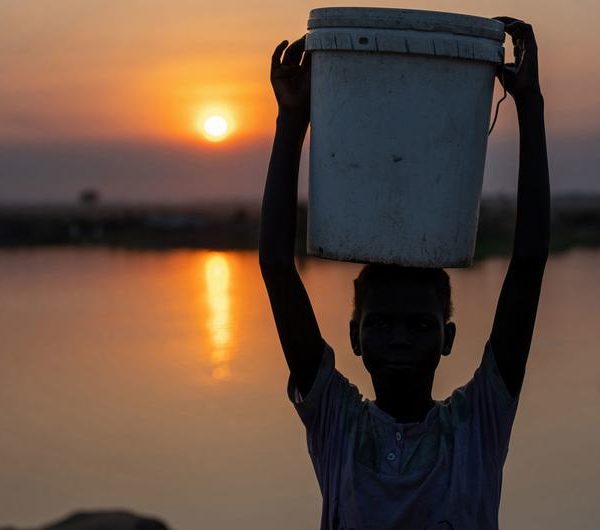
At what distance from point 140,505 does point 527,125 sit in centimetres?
440

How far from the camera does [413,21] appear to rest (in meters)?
1.95

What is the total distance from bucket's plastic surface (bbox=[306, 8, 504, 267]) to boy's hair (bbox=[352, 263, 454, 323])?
1.6 inches

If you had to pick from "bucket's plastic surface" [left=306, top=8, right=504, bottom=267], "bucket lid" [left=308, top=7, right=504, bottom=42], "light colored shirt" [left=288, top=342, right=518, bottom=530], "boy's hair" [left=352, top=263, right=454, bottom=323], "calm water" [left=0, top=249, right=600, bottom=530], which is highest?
"bucket lid" [left=308, top=7, right=504, bottom=42]

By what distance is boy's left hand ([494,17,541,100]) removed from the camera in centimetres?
202

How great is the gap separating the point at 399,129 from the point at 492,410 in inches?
19.0

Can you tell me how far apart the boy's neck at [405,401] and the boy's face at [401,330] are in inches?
1.1

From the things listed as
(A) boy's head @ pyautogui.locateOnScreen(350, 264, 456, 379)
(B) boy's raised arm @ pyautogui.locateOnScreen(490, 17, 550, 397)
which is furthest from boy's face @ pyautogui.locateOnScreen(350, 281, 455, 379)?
(B) boy's raised arm @ pyautogui.locateOnScreen(490, 17, 550, 397)

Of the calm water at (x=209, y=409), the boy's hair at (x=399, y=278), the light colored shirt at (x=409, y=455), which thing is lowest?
the calm water at (x=209, y=409)

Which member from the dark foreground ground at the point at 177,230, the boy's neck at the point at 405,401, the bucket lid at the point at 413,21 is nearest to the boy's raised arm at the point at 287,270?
the boy's neck at the point at 405,401

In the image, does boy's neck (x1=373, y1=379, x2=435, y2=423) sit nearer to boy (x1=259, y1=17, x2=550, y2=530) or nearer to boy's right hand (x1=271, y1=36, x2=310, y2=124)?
boy (x1=259, y1=17, x2=550, y2=530)

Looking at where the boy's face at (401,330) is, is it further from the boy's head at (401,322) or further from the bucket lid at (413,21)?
the bucket lid at (413,21)

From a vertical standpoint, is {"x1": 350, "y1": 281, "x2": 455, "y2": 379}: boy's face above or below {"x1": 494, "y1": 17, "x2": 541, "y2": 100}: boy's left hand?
below

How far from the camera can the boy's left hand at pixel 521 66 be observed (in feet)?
6.64

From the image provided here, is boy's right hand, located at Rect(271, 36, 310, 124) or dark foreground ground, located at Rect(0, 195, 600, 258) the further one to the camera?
dark foreground ground, located at Rect(0, 195, 600, 258)
